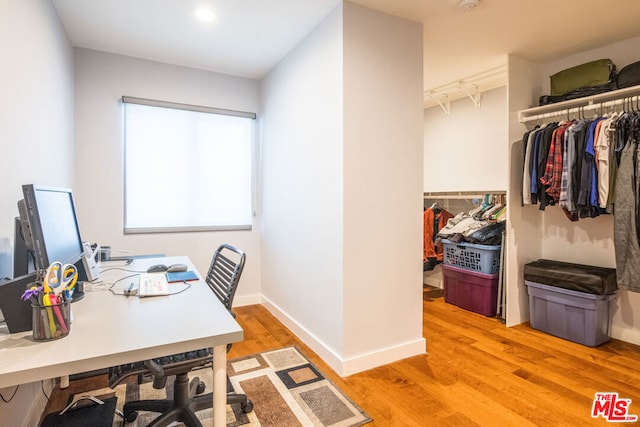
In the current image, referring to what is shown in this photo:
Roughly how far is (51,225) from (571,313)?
3.38m

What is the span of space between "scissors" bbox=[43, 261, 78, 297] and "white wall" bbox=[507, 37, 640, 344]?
125 inches

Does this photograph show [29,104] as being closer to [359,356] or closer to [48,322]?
[48,322]

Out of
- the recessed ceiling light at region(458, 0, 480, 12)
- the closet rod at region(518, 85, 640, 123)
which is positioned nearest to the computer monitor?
the recessed ceiling light at region(458, 0, 480, 12)

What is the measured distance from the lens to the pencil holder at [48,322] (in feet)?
3.34

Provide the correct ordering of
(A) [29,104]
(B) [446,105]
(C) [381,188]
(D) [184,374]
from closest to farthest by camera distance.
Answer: (D) [184,374] < (A) [29,104] < (C) [381,188] < (B) [446,105]

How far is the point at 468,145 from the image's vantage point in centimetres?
406

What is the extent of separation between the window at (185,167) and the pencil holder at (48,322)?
7.45ft

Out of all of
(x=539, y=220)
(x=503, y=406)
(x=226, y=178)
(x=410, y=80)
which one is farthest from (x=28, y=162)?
(x=539, y=220)

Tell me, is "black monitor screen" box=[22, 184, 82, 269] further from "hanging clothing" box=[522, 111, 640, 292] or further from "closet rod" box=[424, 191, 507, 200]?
"closet rod" box=[424, 191, 507, 200]

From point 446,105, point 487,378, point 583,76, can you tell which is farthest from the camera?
point 446,105

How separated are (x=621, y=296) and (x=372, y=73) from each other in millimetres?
2661

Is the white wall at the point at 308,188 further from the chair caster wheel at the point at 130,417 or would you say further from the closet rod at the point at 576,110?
the closet rod at the point at 576,110

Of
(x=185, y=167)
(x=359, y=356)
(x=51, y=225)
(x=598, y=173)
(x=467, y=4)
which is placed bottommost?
(x=359, y=356)

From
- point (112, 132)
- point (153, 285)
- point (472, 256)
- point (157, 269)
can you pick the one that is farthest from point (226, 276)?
point (472, 256)
